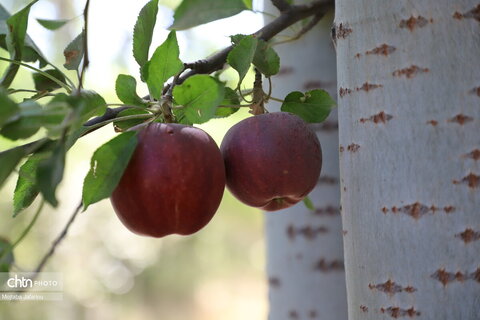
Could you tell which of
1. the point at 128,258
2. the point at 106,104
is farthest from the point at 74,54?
the point at 128,258

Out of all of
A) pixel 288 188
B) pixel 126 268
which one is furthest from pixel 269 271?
pixel 126 268

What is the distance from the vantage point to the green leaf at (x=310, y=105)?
2.06 feet

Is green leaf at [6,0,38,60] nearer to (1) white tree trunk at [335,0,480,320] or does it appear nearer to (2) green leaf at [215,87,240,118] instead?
(2) green leaf at [215,87,240,118]

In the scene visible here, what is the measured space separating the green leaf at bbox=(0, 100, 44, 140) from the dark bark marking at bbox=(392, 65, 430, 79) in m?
0.28

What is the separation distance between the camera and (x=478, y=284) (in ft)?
1.53

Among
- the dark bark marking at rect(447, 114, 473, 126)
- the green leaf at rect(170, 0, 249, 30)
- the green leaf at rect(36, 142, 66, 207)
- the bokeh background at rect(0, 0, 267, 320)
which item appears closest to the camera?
the green leaf at rect(36, 142, 66, 207)

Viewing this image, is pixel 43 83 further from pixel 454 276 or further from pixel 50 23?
pixel 454 276

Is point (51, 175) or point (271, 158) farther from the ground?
point (51, 175)

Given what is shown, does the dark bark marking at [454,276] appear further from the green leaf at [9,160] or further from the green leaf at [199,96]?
the green leaf at [9,160]

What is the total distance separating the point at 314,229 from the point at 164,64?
15.1 inches

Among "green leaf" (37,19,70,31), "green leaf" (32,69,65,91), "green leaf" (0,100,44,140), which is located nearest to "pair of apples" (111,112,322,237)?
"green leaf" (0,100,44,140)

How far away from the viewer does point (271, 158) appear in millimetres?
566

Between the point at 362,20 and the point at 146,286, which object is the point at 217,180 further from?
the point at 146,286

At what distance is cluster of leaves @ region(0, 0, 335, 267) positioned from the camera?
414 mm
